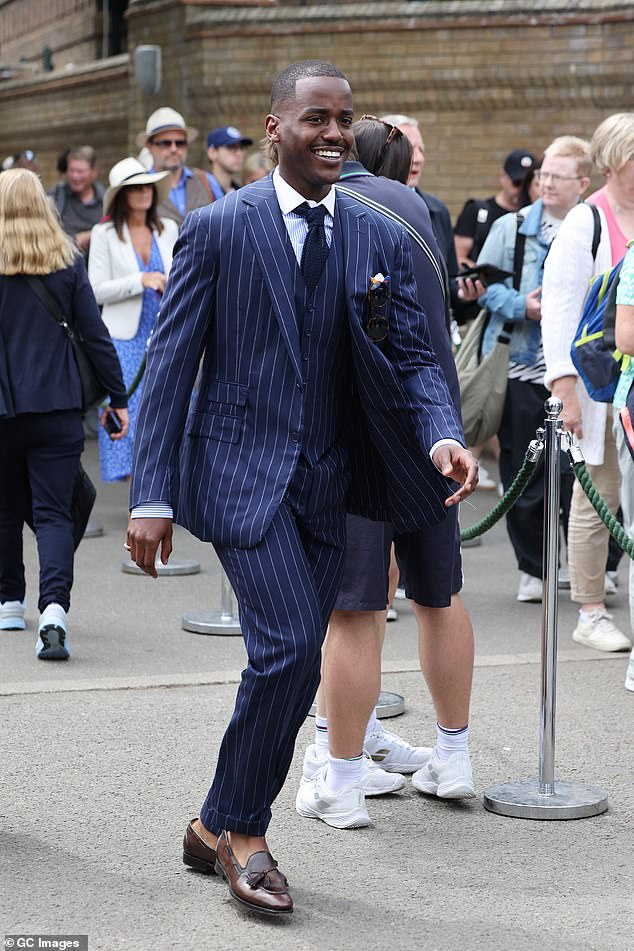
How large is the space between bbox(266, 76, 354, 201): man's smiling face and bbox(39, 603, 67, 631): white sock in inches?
127

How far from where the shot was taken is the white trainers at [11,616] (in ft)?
23.6

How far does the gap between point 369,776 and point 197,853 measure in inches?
37.5

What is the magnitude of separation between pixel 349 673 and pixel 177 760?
86 cm

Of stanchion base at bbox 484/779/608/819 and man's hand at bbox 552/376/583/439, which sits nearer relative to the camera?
stanchion base at bbox 484/779/608/819

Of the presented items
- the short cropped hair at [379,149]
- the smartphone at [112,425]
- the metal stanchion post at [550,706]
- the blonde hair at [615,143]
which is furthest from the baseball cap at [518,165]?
the metal stanchion post at [550,706]

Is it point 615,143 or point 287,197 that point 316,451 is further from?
point 615,143

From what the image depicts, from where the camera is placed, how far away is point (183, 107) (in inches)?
653

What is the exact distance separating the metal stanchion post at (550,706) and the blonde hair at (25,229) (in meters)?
2.89

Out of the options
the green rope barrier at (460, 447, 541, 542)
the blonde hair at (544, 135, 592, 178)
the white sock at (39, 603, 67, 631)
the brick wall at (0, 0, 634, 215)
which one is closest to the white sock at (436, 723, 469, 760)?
the green rope barrier at (460, 447, 541, 542)

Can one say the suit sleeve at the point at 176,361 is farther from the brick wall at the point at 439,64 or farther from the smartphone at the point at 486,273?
the brick wall at the point at 439,64

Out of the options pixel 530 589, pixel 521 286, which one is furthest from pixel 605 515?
pixel 521 286

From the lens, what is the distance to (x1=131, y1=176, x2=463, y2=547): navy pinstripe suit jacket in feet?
12.8

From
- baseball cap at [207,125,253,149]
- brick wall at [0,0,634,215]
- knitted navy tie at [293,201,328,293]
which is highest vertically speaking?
brick wall at [0,0,634,215]

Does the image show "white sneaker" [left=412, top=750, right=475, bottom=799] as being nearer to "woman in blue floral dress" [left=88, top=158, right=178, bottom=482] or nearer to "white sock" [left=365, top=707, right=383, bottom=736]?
"white sock" [left=365, top=707, right=383, bottom=736]
